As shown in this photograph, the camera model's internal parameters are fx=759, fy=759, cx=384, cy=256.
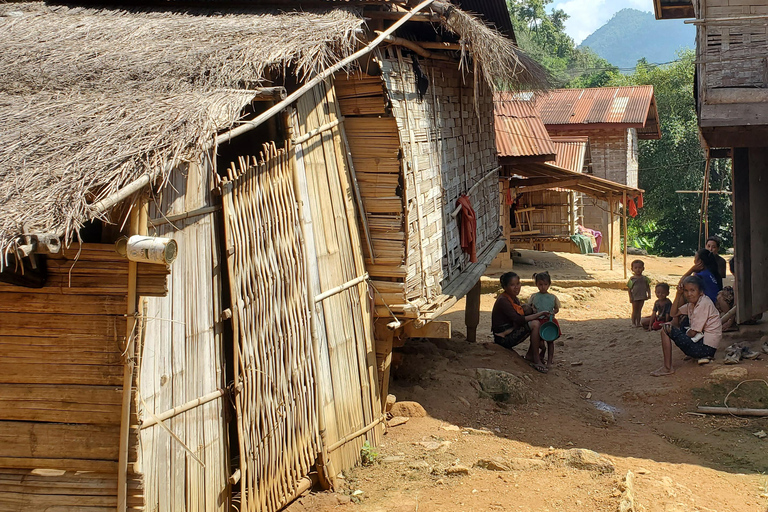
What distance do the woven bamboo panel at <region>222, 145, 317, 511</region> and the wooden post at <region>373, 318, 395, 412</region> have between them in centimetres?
137

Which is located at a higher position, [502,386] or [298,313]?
[298,313]

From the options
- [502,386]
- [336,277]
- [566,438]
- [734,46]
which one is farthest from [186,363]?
[734,46]

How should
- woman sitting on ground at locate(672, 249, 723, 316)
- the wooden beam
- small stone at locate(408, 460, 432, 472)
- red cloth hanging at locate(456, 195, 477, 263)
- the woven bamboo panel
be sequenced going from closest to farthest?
the woven bamboo panel → small stone at locate(408, 460, 432, 472) → the wooden beam → red cloth hanging at locate(456, 195, 477, 263) → woman sitting on ground at locate(672, 249, 723, 316)

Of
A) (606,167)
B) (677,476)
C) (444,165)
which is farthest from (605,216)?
(677,476)

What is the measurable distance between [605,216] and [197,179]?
19.7 m

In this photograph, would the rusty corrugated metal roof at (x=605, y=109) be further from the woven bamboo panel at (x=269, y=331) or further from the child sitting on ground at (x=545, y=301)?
the woven bamboo panel at (x=269, y=331)

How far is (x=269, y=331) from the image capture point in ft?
17.3

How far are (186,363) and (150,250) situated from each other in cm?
116

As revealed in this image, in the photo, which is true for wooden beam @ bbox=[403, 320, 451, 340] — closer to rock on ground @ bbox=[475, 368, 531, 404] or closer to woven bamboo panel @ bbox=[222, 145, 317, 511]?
rock on ground @ bbox=[475, 368, 531, 404]

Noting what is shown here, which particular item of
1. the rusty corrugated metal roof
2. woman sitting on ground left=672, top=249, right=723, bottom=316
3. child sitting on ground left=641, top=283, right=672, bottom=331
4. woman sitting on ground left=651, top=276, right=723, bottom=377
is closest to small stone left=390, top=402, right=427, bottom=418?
woman sitting on ground left=651, top=276, right=723, bottom=377

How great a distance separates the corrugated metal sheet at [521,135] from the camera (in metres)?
14.9

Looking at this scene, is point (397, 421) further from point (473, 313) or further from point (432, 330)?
point (473, 313)

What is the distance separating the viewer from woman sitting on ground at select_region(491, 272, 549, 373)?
31.1ft

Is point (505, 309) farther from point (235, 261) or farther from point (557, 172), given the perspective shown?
point (557, 172)
